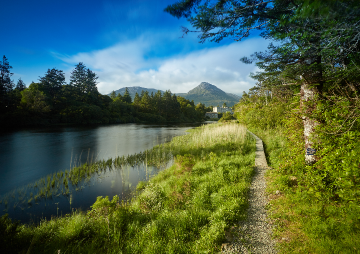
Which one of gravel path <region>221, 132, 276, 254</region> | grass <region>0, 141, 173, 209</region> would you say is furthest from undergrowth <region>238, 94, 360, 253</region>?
grass <region>0, 141, 173, 209</region>

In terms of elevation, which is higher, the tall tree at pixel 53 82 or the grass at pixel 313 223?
the tall tree at pixel 53 82

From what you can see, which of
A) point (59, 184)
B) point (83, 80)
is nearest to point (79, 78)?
point (83, 80)

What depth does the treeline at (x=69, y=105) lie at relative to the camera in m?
32.5

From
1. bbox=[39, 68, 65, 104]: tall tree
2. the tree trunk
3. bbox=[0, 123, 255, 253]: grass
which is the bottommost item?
bbox=[0, 123, 255, 253]: grass

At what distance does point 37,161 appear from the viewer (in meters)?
10.4

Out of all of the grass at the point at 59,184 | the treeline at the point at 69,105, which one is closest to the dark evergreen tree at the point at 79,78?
the treeline at the point at 69,105

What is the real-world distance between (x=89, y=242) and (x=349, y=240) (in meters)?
4.19

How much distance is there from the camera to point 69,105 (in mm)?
44562

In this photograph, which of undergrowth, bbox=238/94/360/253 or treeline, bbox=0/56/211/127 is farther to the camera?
treeline, bbox=0/56/211/127

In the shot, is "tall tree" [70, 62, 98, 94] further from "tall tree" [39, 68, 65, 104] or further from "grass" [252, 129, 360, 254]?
"grass" [252, 129, 360, 254]

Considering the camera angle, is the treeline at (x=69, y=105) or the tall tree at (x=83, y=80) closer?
the treeline at (x=69, y=105)

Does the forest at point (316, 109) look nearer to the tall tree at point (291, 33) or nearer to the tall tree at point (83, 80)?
the tall tree at point (291, 33)

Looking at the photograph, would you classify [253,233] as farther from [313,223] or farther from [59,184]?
[59,184]

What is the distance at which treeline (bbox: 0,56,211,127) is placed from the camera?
32.5m
